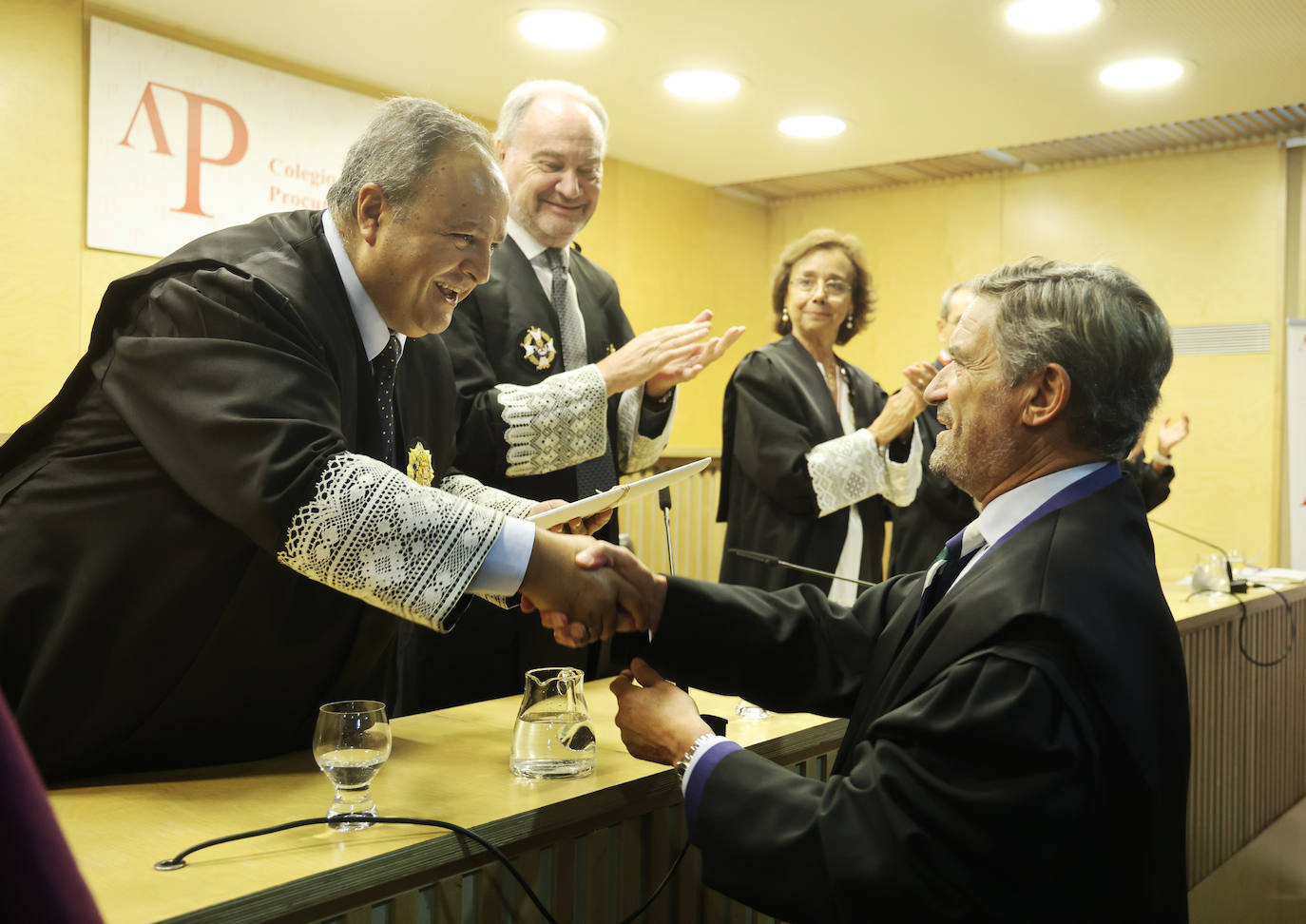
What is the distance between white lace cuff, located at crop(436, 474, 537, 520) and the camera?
1896mm

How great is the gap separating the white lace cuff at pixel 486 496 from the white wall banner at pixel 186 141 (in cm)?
346

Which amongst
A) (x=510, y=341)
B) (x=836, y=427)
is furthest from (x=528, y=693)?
(x=836, y=427)

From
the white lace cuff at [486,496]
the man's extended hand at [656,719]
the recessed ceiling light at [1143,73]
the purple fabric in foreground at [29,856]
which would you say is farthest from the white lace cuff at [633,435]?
the recessed ceiling light at [1143,73]

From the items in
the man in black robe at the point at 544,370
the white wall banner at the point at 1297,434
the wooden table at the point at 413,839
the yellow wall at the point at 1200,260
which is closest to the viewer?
the wooden table at the point at 413,839

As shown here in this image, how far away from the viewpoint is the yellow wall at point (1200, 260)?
6.28 metres

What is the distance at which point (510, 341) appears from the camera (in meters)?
2.41

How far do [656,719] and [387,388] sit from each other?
654mm

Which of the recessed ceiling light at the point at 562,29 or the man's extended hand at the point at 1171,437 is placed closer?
the recessed ceiling light at the point at 562,29

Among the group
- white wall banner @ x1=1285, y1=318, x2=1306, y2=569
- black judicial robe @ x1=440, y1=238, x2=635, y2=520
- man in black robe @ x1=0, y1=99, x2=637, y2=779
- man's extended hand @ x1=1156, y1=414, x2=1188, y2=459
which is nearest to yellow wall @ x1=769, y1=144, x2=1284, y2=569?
white wall banner @ x1=1285, y1=318, x2=1306, y2=569

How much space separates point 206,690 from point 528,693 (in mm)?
403

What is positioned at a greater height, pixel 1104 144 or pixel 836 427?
pixel 1104 144

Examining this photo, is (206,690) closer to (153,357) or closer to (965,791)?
(153,357)

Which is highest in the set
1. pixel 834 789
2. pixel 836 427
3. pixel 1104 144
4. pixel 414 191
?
pixel 1104 144

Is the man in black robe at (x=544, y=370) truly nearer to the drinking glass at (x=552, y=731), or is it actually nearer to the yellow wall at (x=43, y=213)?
the drinking glass at (x=552, y=731)
